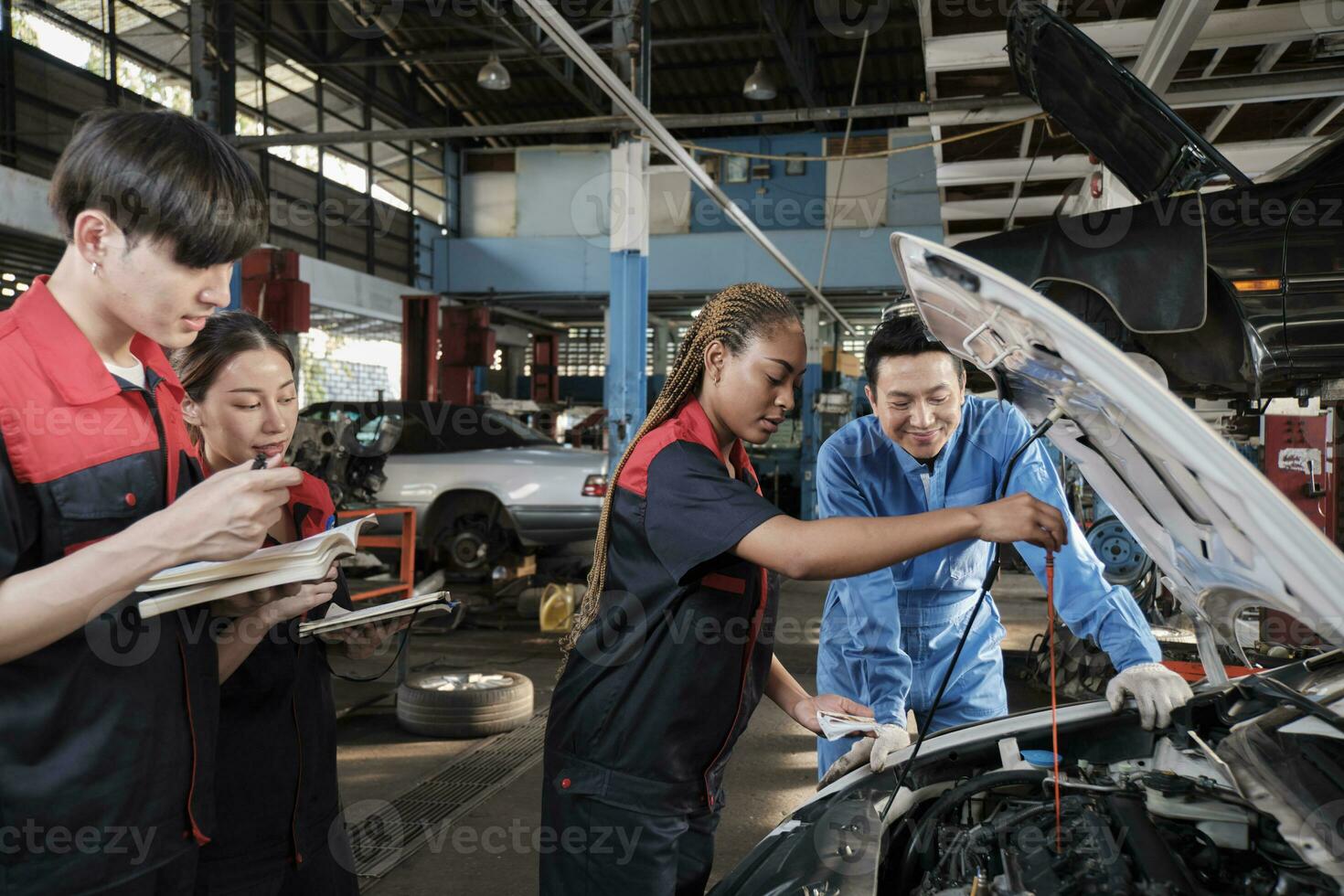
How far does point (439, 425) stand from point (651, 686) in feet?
23.7

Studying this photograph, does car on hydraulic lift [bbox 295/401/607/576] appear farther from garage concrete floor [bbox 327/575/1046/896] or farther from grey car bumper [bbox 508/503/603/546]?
garage concrete floor [bbox 327/575/1046/896]

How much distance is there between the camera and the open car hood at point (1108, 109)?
114 inches

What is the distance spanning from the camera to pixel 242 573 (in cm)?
122

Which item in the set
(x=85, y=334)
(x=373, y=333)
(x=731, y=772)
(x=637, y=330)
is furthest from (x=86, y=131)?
(x=373, y=333)

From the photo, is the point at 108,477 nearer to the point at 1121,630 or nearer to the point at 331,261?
the point at 1121,630

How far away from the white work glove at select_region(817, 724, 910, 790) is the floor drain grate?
1603 millimetres

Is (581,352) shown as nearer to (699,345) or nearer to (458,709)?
(458,709)

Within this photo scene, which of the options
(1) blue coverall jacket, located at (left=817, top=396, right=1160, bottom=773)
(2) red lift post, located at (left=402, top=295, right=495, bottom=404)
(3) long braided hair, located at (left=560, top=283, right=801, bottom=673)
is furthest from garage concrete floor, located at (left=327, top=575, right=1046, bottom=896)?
(2) red lift post, located at (left=402, top=295, right=495, bottom=404)

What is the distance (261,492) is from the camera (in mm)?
1075

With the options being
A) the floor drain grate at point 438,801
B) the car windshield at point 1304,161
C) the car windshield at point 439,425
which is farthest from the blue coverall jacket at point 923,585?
the car windshield at point 439,425

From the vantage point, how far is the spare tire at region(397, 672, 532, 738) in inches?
186

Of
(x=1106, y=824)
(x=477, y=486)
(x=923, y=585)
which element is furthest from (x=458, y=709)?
(x=1106, y=824)

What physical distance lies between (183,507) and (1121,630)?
1864mm

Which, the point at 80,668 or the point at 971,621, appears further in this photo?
the point at 971,621
